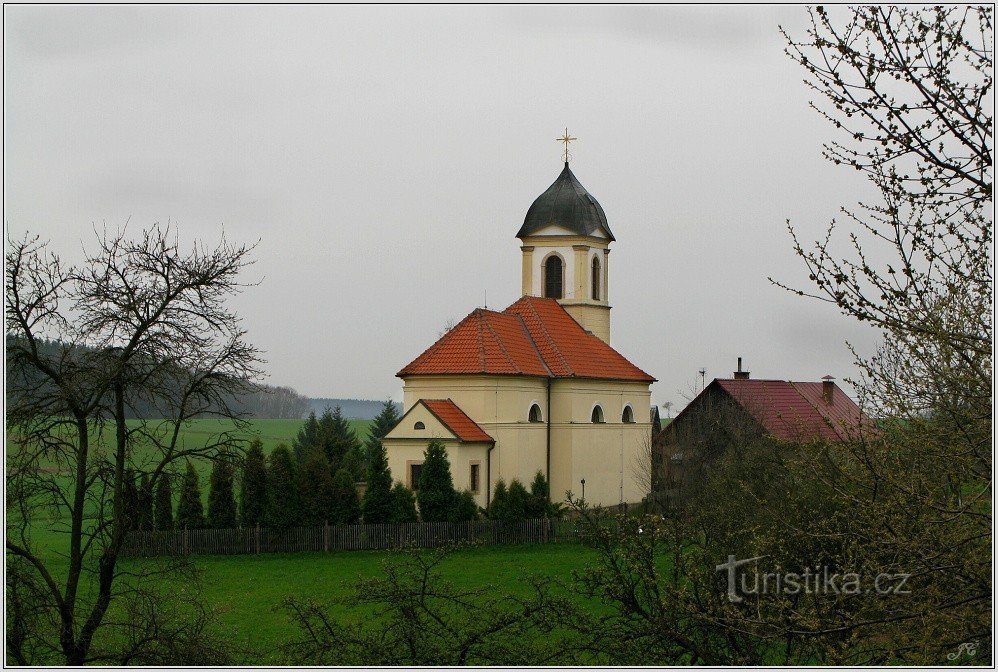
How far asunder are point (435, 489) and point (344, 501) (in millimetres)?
2562

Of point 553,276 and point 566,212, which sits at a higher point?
point 566,212

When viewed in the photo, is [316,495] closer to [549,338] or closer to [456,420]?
[456,420]

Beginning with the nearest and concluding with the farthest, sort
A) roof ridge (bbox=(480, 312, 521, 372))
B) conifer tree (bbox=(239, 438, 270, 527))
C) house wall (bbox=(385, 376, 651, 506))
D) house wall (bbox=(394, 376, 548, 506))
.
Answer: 1. conifer tree (bbox=(239, 438, 270, 527))
2. house wall (bbox=(385, 376, 651, 506))
3. house wall (bbox=(394, 376, 548, 506))
4. roof ridge (bbox=(480, 312, 521, 372))

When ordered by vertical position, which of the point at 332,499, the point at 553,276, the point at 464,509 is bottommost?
the point at 464,509

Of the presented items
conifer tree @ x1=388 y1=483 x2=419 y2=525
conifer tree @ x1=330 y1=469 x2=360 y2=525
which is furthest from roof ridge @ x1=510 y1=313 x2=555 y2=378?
conifer tree @ x1=330 y1=469 x2=360 y2=525

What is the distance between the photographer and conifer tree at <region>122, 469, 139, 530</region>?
1212cm

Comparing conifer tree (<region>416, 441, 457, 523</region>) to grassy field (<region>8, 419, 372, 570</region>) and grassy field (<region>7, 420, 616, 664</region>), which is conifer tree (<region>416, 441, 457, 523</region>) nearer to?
grassy field (<region>7, 420, 616, 664</region>)

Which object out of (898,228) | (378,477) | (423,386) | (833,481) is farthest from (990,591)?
(423,386)

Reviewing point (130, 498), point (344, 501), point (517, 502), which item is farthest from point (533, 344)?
point (130, 498)

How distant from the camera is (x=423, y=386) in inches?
1384

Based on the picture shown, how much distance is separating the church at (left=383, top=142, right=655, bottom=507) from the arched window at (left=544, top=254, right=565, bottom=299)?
4 centimetres

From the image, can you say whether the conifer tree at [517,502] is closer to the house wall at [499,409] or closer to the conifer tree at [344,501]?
the house wall at [499,409]

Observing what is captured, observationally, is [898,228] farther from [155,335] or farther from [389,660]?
[155,335]

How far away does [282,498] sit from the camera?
30297mm
